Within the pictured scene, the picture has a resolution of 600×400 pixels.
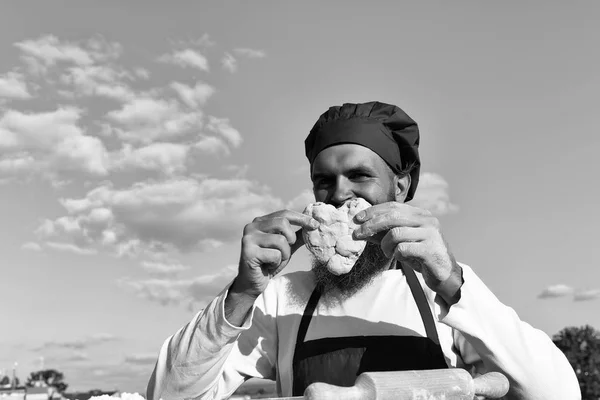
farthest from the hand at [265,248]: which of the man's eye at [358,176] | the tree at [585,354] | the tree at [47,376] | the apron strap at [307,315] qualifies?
the tree at [47,376]

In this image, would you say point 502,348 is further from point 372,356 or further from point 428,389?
point 428,389

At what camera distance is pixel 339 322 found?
3281 millimetres

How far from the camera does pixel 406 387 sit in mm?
1887

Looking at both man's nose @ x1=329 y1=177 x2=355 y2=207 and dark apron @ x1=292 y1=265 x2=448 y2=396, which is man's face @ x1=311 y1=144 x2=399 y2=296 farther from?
dark apron @ x1=292 y1=265 x2=448 y2=396

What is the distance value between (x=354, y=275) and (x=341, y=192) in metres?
0.48

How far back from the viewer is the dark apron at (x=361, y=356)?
2.98 metres

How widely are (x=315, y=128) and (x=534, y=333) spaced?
1.77 meters

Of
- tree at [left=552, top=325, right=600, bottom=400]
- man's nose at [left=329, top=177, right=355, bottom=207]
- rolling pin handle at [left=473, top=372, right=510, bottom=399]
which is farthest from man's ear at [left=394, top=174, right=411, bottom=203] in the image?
→ tree at [left=552, top=325, right=600, bottom=400]

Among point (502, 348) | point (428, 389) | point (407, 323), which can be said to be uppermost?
point (407, 323)

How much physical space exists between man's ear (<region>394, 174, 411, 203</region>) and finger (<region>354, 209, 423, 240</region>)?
113cm

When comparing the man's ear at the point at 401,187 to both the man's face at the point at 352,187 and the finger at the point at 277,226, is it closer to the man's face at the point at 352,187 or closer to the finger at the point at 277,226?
the man's face at the point at 352,187

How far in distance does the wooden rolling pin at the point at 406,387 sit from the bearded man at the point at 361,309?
626 mm

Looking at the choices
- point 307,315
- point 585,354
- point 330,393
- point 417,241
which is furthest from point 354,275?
point 585,354

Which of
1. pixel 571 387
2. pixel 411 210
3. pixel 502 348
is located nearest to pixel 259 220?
pixel 411 210
